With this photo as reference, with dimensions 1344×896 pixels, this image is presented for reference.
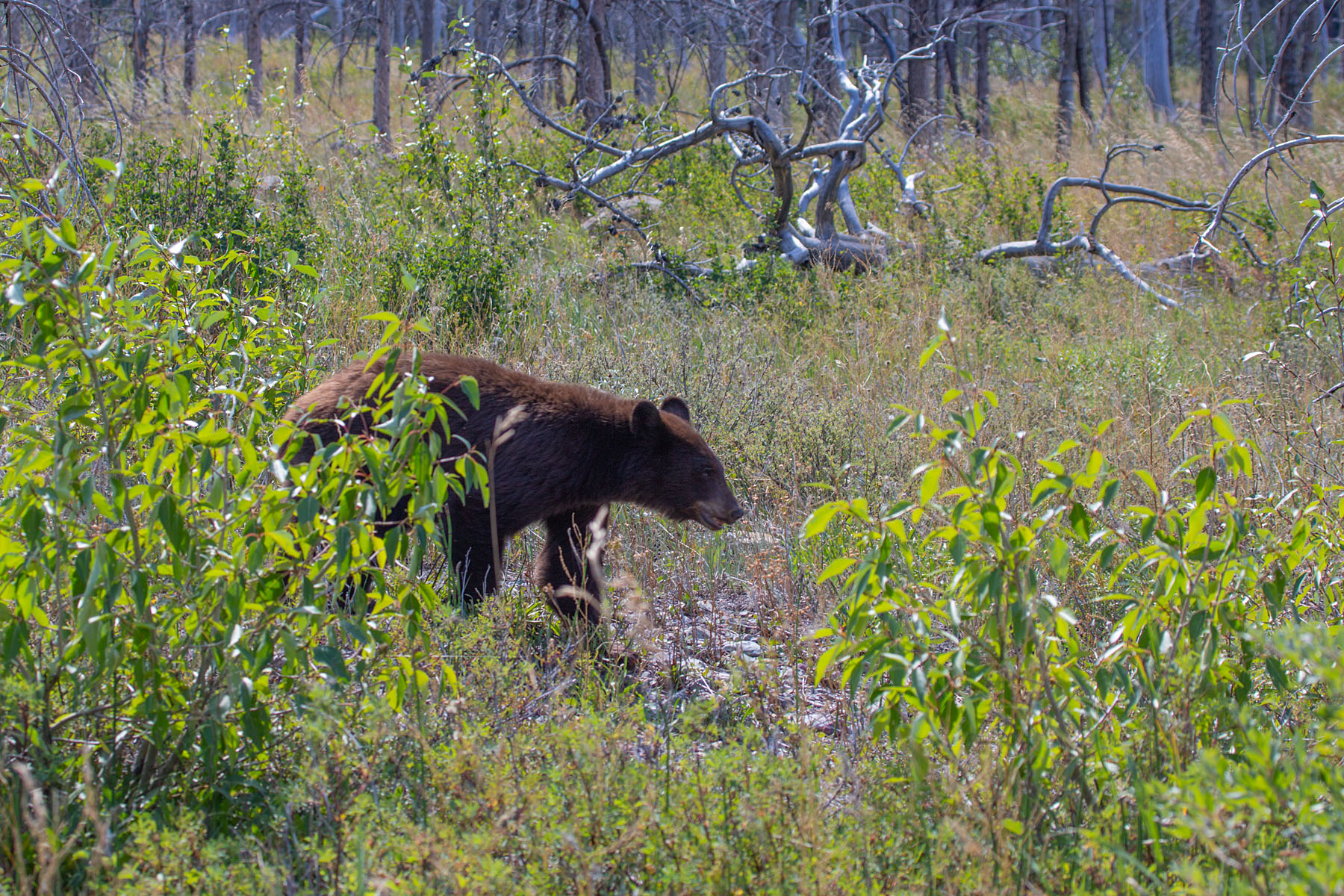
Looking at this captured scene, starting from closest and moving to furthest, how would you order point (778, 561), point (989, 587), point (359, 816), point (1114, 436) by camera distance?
point (989, 587) → point (359, 816) → point (778, 561) → point (1114, 436)

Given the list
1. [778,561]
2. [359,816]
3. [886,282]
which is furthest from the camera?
[886,282]

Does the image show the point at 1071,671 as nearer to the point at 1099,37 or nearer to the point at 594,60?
the point at 594,60

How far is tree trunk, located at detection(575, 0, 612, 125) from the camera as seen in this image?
12688 millimetres

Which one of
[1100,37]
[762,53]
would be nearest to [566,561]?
[762,53]

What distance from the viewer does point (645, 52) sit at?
832 inches

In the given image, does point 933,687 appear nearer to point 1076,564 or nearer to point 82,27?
point 1076,564

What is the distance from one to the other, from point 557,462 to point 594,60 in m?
9.87

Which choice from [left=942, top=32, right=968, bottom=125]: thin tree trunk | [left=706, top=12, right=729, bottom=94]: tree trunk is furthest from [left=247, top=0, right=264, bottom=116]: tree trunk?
[left=942, top=32, right=968, bottom=125]: thin tree trunk

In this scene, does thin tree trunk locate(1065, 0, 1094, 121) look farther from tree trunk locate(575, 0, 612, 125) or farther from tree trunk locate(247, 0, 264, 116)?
tree trunk locate(247, 0, 264, 116)

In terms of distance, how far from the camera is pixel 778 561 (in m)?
4.44

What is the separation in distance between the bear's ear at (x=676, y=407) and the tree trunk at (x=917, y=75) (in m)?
11.9

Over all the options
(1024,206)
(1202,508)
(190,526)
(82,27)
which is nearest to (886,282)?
(1024,206)

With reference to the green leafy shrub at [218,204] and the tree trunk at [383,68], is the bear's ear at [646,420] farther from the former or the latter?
the tree trunk at [383,68]

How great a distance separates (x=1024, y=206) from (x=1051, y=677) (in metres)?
9.10
